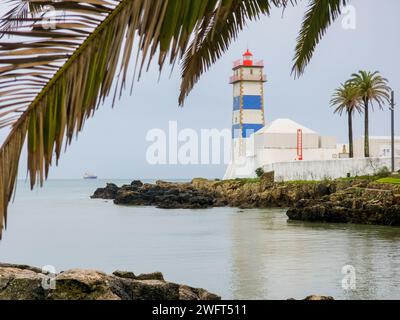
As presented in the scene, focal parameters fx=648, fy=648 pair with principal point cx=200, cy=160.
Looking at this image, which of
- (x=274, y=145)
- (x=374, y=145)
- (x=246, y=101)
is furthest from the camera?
(x=246, y=101)

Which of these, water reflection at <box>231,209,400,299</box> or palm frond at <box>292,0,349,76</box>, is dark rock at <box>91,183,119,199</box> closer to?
water reflection at <box>231,209,400,299</box>

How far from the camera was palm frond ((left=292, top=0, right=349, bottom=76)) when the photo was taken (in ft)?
17.4

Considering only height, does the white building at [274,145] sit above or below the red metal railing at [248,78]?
below

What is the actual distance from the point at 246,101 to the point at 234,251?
34650 millimetres

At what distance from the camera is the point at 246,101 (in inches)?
2399

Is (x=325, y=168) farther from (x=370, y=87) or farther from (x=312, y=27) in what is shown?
(x=312, y=27)

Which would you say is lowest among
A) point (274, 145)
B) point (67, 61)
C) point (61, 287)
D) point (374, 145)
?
point (61, 287)

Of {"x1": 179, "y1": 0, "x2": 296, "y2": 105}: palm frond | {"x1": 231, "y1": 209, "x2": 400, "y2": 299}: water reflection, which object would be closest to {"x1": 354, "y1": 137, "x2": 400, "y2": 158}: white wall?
{"x1": 231, "y1": 209, "x2": 400, "y2": 299}: water reflection

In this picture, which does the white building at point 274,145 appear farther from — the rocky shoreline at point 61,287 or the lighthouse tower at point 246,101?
the rocky shoreline at point 61,287

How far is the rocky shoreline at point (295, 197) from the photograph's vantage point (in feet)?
110

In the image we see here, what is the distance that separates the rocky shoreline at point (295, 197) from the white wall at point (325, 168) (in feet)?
3.34

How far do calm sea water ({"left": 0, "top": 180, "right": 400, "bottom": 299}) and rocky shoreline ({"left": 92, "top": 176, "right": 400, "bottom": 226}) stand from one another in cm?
102

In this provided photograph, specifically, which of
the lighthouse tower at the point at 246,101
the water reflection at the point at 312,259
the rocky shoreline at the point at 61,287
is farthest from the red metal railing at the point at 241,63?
the rocky shoreline at the point at 61,287

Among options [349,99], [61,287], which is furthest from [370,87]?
[61,287]
